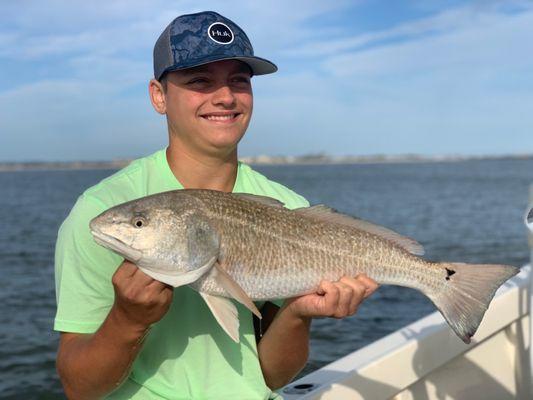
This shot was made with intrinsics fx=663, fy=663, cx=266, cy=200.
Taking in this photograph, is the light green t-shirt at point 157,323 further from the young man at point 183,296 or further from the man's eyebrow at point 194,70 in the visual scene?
the man's eyebrow at point 194,70

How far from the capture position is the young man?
2.76 meters

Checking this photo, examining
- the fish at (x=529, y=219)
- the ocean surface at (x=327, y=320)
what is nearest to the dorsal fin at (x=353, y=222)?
the fish at (x=529, y=219)

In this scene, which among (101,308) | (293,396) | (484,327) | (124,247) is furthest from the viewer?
(484,327)

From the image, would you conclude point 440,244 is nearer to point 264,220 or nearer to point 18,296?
point 18,296

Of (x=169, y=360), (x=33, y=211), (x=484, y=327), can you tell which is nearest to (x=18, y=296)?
(x=484, y=327)

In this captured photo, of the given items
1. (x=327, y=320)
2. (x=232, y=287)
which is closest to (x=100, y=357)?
(x=232, y=287)

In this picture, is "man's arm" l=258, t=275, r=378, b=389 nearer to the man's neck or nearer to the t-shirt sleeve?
the man's neck

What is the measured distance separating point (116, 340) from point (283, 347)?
868mm

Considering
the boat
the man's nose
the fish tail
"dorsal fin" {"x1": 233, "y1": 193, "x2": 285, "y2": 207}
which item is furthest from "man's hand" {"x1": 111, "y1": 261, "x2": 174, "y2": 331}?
the boat

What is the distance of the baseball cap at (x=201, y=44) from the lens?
2910 mm

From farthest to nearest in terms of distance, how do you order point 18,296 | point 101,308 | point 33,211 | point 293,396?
point 33,211 → point 18,296 → point 293,396 → point 101,308

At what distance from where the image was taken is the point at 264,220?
2840mm

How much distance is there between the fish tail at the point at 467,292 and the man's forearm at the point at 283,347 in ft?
2.10

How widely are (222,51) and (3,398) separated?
8.00m
